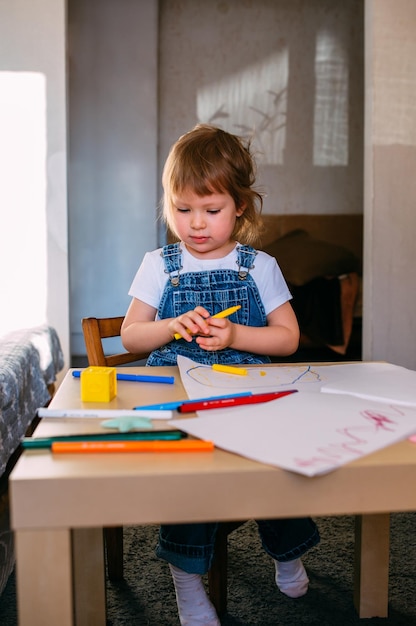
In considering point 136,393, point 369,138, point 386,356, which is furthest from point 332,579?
point 369,138

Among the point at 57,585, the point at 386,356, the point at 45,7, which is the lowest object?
the point at 386,356

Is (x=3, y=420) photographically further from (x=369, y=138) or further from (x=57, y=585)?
(x=369, y=138)

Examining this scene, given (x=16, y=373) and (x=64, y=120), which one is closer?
(x=16, y=373)

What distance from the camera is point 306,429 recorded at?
71 cm

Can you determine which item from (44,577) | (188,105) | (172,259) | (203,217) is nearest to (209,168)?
(203,217)

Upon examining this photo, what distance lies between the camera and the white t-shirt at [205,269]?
1.49 metres

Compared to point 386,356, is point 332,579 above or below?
below

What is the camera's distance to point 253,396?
83cm

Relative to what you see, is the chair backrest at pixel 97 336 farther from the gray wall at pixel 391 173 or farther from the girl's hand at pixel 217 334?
the gray wall at pixel 391 173

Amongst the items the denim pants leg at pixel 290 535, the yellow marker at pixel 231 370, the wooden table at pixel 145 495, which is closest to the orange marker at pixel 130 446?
the wooden table at pixel 145 495

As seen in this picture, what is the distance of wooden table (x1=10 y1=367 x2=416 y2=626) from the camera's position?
575 millimetres

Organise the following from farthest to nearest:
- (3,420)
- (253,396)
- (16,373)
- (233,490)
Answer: (16,373), (3,420), (253,396), (233,490)

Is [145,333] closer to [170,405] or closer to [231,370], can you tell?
[231,370]

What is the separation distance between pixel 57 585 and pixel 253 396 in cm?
33
